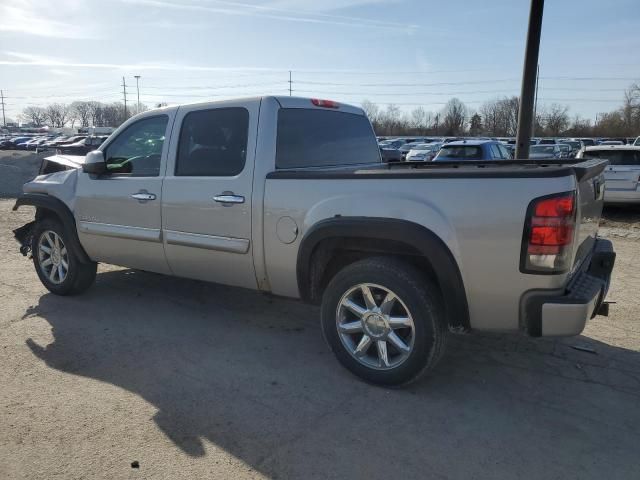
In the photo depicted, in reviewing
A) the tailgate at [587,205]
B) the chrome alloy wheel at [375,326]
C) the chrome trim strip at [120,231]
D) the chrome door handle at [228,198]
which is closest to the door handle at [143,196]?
the chrome trim strip at [120,231]

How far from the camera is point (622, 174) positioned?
10953mm

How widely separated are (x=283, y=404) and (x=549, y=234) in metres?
1.89

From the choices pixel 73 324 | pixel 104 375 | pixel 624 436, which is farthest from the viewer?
pixel 73 324

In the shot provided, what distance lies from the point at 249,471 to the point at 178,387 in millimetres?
1085

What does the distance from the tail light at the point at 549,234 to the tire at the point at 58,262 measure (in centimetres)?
434

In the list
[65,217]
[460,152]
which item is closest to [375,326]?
[65,217]

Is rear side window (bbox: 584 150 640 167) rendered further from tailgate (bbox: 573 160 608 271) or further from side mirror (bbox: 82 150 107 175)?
side mirror (bbox: 82 150 107 175)

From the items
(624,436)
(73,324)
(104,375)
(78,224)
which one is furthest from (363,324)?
(78,224)

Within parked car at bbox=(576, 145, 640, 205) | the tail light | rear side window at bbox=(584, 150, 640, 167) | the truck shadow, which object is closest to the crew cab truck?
the tail light

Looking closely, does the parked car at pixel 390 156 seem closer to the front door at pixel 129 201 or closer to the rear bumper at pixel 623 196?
the front door at pixel 129 201

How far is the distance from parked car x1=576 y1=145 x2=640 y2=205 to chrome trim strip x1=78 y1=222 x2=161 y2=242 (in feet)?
31.5

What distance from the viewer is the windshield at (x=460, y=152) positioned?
13.8 meters

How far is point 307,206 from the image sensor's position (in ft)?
12.1

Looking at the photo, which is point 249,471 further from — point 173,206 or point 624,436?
point 173,206
